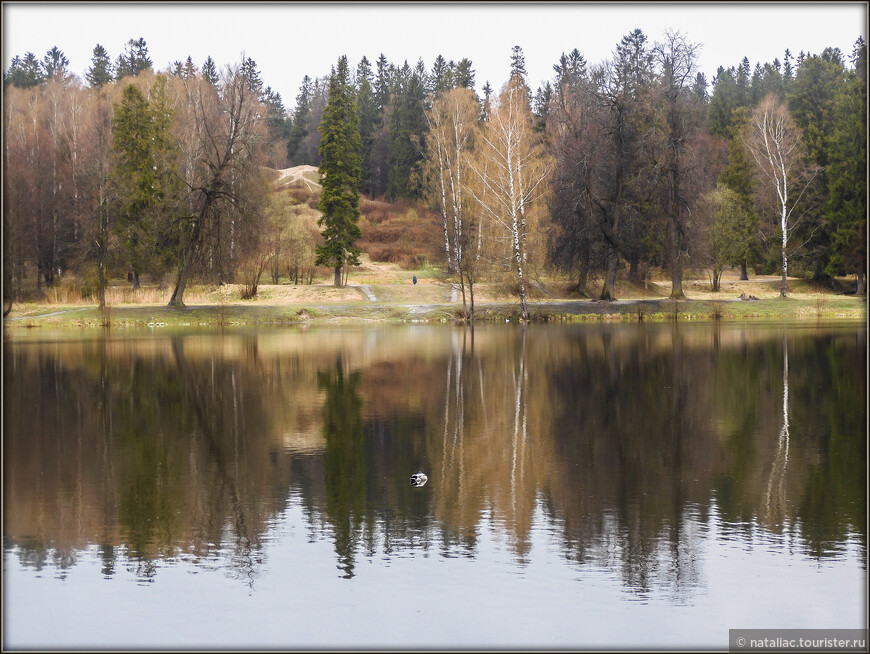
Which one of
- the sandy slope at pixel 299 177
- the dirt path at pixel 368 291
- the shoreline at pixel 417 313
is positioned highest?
the sandy slope at pixel 299 177

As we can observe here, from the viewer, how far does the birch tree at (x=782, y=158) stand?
61.5 m

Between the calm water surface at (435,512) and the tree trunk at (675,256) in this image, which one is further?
the tree trunk at (675,256)

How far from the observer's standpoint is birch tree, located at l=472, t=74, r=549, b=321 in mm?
52531

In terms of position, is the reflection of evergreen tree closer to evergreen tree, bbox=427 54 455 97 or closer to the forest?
the forest

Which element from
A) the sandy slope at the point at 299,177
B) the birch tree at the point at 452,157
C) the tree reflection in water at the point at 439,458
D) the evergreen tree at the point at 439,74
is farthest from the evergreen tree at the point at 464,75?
the tree reflection in water at the point at 439,458

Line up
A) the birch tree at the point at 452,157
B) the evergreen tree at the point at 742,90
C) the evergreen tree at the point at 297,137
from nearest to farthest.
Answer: the birch tree at the point at 452,157
the evergreen tree at the point at 742,90
the evergreen tree at the point at 297,137

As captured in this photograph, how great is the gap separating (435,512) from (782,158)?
56.8 m

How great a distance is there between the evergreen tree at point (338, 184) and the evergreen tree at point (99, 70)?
174ft

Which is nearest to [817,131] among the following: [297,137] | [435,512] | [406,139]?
[406,139]

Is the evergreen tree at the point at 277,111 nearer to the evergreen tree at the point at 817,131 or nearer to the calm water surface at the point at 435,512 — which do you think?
the evergreen tree at the point at 817,131

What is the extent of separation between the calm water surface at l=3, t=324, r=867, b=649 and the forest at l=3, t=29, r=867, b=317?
30.8m

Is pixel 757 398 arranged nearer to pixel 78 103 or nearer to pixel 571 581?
pixel 571 581

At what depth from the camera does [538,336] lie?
42.0 metres

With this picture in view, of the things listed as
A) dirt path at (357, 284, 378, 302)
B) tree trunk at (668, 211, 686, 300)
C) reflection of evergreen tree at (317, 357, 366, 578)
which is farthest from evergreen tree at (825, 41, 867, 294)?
reflection of evergreen tree at (317, 357, 366, 578)
